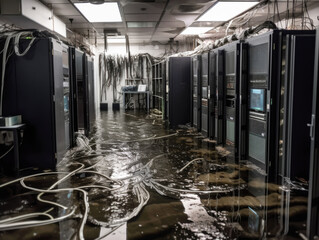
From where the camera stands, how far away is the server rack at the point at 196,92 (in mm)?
6899

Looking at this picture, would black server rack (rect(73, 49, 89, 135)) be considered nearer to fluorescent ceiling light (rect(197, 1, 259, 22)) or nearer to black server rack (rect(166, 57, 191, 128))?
black server rack (rect(166, 57, 191, 128))

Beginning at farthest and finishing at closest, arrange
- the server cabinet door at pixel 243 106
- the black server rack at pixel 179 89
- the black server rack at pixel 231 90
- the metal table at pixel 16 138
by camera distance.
A: 1. the black server rack at pixel 179 89
2. the black server rack at pixel 231 90
3. the server cabinet door at pixel 243 106
4. the metal table at pixel 16 138

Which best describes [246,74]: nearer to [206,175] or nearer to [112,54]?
[206,175]

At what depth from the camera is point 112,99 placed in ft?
46.1

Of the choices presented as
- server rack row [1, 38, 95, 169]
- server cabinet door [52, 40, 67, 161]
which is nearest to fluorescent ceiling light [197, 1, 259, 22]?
server cabinet door [52, 40, 67, 161]

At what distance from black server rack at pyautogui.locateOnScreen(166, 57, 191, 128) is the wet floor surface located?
2.77 meters

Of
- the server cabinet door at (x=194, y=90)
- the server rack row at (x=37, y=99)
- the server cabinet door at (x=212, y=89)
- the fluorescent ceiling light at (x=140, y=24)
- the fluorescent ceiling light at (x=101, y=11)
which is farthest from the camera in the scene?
the fluorescent ceiling light at (x=140, y=24)

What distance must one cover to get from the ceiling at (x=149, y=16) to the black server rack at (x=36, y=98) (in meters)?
2.49

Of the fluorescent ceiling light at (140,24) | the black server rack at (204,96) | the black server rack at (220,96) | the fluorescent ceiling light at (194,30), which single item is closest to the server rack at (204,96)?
the black server rack at (204,96)

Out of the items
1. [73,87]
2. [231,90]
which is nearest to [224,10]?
[231,90]

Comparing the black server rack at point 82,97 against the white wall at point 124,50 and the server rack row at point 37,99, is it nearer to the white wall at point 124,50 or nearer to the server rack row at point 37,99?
the server rack row at point 37,99

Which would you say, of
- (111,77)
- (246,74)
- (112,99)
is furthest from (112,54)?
(246,74)

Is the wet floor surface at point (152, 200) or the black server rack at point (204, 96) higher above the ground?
the black server rack at point (204, 96)

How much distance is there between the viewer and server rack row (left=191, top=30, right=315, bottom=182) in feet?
11.8
